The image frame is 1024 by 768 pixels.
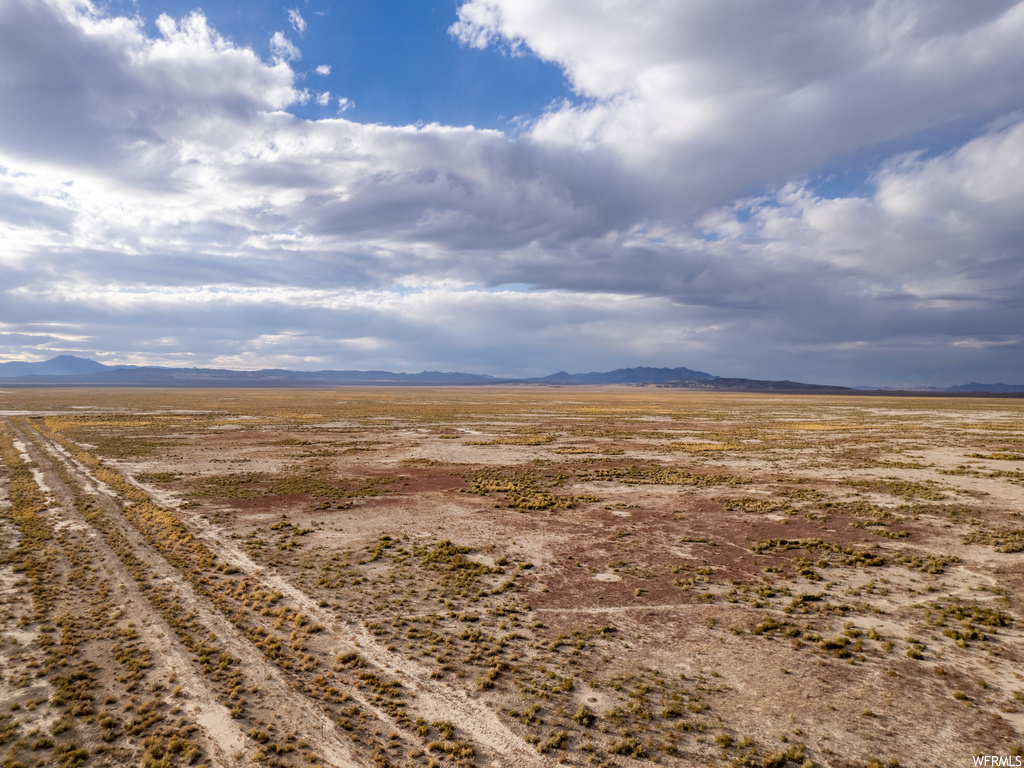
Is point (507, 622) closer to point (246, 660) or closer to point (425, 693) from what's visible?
point (425, 693)

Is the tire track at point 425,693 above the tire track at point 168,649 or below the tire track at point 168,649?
below

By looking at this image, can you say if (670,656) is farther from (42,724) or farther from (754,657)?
(42,724)

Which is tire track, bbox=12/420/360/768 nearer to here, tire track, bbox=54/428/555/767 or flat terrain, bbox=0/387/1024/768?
flat terrain, bbox=0/387/1024/768

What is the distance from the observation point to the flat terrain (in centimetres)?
962

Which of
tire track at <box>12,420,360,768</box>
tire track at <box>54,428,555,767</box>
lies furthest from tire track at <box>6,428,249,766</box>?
tire track at <box>54,428,555,767</box>

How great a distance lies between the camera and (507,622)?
47.5 ft

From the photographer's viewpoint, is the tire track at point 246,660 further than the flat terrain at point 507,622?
No

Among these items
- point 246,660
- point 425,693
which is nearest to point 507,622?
point 425,693

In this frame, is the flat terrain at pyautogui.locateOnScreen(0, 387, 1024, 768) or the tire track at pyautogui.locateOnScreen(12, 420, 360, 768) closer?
the tire track at pyautogui.locateOnScreen(12, 420, 360, 768)

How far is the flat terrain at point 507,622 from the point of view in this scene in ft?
31.6

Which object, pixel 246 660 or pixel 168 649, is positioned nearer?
pixel 246 660

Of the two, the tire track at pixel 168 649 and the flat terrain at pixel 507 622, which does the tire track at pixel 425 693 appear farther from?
the tire track at pixel 168 649

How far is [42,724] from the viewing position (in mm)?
9688

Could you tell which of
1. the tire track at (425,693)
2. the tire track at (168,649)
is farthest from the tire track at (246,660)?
the tire track at (425,693)
